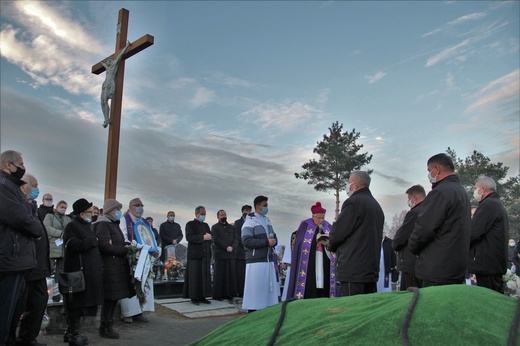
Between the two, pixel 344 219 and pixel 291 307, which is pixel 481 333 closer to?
pixel 291 307

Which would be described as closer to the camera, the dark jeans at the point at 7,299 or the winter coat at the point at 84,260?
the dark jeans at the point at 7,299

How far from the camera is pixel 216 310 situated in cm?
971

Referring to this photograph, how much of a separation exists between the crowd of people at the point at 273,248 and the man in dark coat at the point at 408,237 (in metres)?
0.02

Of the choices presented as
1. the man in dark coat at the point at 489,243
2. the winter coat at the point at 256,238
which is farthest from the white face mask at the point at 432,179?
the winter coat at the point at 256,238

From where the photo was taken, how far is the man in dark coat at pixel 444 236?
4695 mm

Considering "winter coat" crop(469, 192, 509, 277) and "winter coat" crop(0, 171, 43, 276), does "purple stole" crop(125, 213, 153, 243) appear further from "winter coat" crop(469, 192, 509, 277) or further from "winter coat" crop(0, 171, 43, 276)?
"winter coat" crop(469, 192, 509, 277)

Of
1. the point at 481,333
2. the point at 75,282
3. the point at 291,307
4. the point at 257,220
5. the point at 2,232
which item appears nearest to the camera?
the point at 481,333

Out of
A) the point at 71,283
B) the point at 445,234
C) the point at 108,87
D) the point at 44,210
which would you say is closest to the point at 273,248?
the point at 71,283

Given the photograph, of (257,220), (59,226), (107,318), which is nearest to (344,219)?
(257,220)

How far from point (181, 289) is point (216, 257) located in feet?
4.60

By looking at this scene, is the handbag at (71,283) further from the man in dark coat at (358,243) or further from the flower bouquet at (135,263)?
the man in dark coat at (358,243)

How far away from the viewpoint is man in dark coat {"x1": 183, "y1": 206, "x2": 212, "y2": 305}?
33.5ft

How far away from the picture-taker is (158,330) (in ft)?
25.0

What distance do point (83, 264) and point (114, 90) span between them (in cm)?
465
